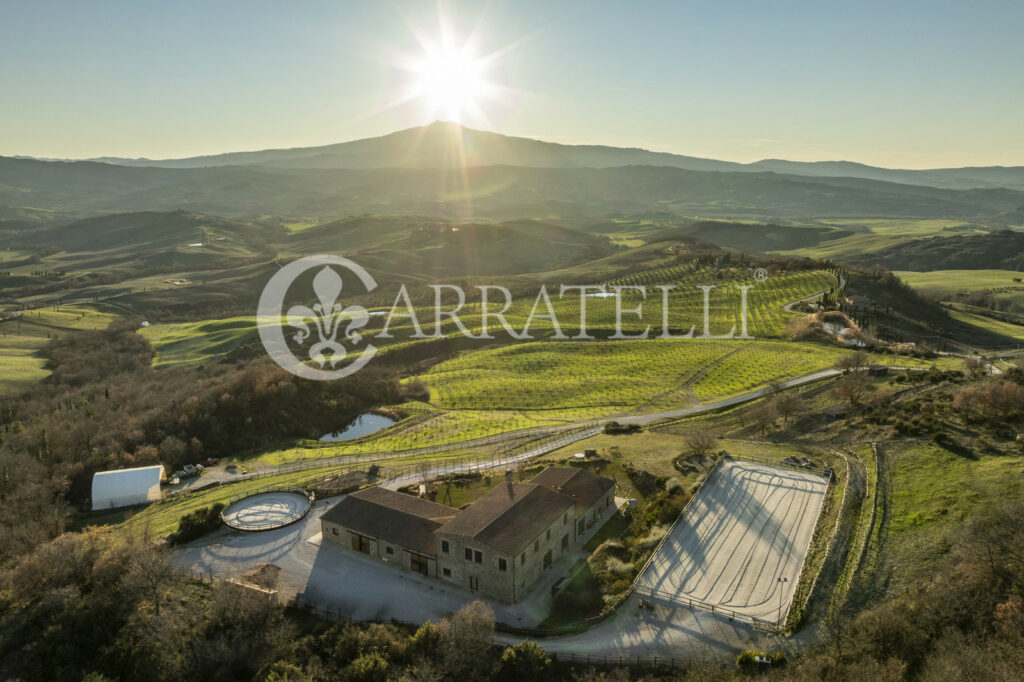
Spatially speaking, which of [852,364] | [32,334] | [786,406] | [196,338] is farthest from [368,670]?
[32,334]

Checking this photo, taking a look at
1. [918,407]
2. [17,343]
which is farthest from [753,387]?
[17,343]

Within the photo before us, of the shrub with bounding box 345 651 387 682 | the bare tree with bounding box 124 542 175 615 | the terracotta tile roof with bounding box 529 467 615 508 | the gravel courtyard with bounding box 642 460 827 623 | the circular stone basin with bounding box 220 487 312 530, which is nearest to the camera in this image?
the shrub with bounding box 345 651 387 682

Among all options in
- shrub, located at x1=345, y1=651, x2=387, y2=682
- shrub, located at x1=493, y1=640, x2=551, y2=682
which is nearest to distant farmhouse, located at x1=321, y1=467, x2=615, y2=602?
shrub, located at x1=493, y1=640, x2=551, y2=682

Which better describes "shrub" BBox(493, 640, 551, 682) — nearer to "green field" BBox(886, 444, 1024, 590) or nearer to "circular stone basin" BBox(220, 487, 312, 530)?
"green field" BBox(886, 444, 1024, 590)

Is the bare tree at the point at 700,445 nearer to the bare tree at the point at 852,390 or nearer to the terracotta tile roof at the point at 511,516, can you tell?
the bare tree at the point at 852,390

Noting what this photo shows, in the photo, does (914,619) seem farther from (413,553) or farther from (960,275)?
(960,275)
